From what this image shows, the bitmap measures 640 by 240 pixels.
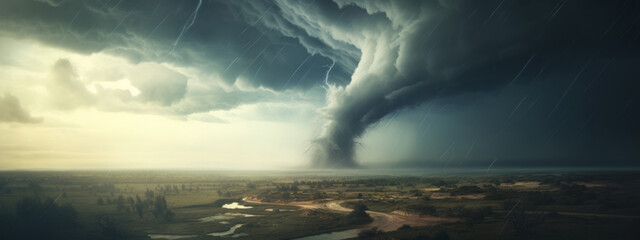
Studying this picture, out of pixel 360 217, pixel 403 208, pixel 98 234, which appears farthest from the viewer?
pixel 403 208

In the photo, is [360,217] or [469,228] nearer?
[469,228]

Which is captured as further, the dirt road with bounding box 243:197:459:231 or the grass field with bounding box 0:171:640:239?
the dirt road with bounding box 243:197:459:231

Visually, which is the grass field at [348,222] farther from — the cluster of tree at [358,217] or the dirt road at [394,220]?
the dirt road at [394,220]

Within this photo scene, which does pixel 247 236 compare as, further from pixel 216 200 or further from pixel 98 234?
pixel 216 200

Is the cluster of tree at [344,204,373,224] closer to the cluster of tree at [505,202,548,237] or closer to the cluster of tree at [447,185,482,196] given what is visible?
the cluster of tree at [505,202,548,237]

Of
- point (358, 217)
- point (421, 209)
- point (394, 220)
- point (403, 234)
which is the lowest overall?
point (403, 234)

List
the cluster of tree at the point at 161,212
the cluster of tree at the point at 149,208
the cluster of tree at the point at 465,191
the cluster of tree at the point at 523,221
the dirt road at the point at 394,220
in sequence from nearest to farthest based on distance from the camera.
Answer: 1. the cluster of tree at the point at 523,221
2. the dirt road at the point at 394,220
3. the cluster of tree at the point at 161,212
4. the cluster of tree at the point at 149,208
5. the cluster of tree at the point at 465,191

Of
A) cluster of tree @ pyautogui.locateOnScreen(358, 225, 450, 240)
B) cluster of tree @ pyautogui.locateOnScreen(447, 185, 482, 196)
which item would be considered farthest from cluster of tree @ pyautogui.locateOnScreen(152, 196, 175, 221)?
cluster of tree @ pyautogui.locateOnScreen(447, 185, 482, 196)

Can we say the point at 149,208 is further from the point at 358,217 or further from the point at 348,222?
the point at 358,217

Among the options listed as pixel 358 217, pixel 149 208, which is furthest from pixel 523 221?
pixel 149 208

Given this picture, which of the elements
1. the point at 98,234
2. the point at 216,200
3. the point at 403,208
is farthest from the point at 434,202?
the point at 98,234

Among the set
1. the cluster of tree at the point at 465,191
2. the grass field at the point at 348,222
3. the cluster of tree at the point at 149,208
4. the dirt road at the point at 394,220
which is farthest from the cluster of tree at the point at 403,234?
the cluster of tree at the point at 465,191
